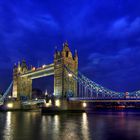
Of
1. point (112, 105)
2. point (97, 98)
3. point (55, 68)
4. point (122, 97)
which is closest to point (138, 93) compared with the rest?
point (122, 97)

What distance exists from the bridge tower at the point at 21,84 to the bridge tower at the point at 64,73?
24.0 metres

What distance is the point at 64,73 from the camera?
68812mm

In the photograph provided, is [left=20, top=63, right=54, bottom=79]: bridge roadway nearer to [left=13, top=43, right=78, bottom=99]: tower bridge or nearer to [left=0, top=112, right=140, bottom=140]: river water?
[left=13, top=43, right=78, bottom=99]: tower bridge

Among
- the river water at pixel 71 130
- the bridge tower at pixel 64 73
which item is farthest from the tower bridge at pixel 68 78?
the river water at pixel 71 130

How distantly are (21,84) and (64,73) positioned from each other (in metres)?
29.6

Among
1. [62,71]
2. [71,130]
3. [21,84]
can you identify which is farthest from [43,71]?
[71,130]

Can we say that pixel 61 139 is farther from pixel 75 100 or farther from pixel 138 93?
pixel 75 100

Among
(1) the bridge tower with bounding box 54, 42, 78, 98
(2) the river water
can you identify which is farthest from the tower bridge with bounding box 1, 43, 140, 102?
(2) the river water

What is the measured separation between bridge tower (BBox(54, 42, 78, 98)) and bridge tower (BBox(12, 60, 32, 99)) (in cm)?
2401

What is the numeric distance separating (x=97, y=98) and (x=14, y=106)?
37073 millimetres

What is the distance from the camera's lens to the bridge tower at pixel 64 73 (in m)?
67.5

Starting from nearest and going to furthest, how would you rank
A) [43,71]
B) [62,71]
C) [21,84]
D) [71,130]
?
[71,130] < [62,71] < [43,71] < [21,84]

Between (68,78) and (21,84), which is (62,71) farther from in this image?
(21,84)

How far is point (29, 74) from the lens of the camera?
87750mm
